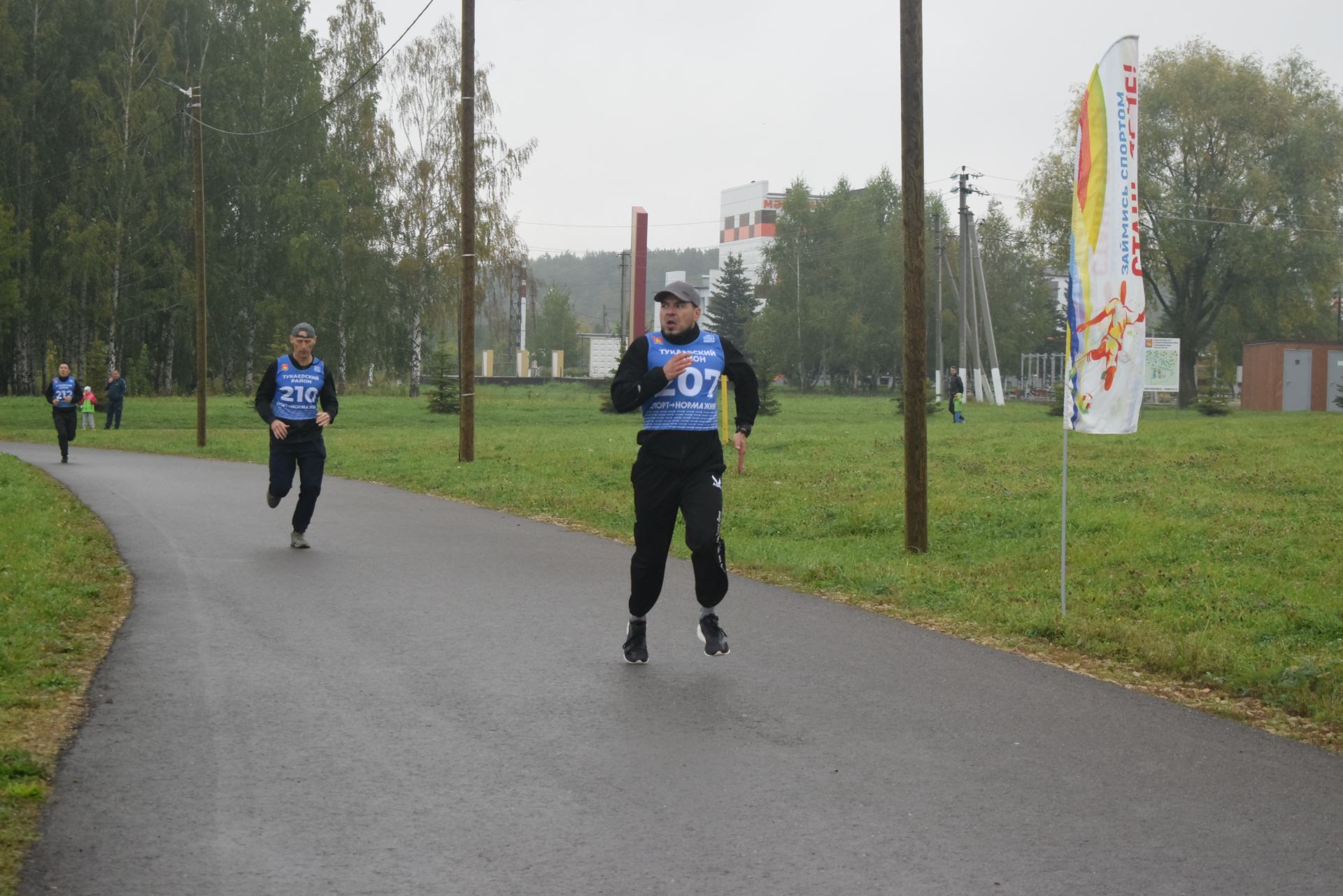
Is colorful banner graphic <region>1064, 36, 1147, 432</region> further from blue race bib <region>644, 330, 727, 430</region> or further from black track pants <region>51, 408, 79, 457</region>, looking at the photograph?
black track pants <region>51, 408, 79, 457</region>

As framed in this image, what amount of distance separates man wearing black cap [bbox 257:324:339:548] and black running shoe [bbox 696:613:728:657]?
18.6ft

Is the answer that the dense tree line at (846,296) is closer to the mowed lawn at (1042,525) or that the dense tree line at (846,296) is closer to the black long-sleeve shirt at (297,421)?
the mowed lawn at (1042,525)

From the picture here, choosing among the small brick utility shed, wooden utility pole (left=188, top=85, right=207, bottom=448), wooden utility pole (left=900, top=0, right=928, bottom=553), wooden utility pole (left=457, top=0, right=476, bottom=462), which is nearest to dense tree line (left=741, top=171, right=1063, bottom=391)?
the small brick utility shed

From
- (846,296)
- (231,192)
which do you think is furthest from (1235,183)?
(231,192)

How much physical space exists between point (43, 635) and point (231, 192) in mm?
52299

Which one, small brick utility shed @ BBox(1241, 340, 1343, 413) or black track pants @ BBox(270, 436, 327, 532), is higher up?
small brick utility shed @ BBox(1241, 340, 1343, 413)

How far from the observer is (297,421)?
12.6 meters

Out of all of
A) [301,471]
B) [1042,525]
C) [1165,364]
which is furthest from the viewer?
[1165,364]

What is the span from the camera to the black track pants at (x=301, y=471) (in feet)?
40.7

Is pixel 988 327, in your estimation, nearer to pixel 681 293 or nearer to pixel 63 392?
pixel 63 392

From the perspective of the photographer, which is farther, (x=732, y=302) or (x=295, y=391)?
(x=732, y=302)

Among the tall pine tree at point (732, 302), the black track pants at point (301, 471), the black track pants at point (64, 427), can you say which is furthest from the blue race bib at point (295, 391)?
the tall pine tree at point (732, 302)

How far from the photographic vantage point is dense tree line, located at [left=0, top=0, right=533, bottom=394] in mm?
51781

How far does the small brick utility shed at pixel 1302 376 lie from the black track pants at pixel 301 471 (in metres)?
47.5
